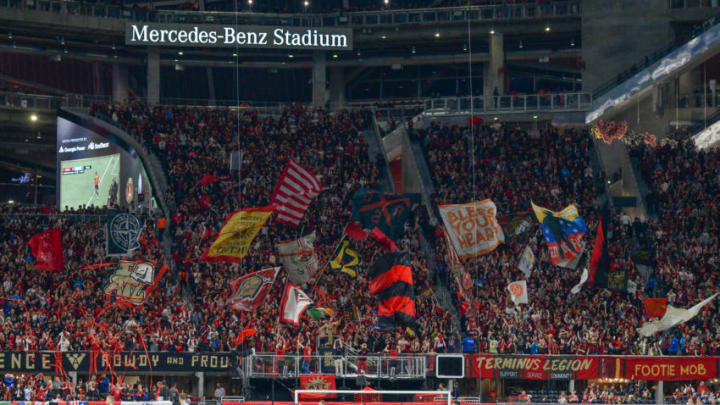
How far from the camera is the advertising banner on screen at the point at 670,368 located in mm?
47469

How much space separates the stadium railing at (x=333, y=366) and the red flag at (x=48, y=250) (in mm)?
9911

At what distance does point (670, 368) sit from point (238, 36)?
110 feet

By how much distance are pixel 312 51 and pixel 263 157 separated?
14177 millimetres

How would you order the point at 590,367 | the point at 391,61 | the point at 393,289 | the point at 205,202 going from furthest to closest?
the point at 391,61 < the point at 205,202 < the point at 590,367 < the point at 393,289

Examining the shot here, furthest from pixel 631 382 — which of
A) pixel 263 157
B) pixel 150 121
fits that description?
pixel 150 121

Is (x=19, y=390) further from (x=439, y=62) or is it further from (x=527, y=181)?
(x=439, y=62)

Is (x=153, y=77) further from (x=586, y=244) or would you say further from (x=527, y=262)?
(x=527, y=262)

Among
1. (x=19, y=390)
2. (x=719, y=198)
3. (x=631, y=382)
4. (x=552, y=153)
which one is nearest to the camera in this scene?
(x=19, y=390)

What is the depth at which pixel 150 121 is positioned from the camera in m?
64.6

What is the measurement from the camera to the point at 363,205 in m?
52.5

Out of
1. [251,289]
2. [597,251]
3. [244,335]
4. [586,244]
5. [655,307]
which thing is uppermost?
[586,244]

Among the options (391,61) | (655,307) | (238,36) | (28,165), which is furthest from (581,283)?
(28,165)

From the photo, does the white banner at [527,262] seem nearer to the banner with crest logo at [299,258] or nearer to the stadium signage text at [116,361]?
the banner with crest logo at [299,258]

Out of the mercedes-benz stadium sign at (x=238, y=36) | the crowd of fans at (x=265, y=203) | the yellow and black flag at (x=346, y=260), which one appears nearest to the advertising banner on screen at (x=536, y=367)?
the crowd of fans at (x=265, y=203)
